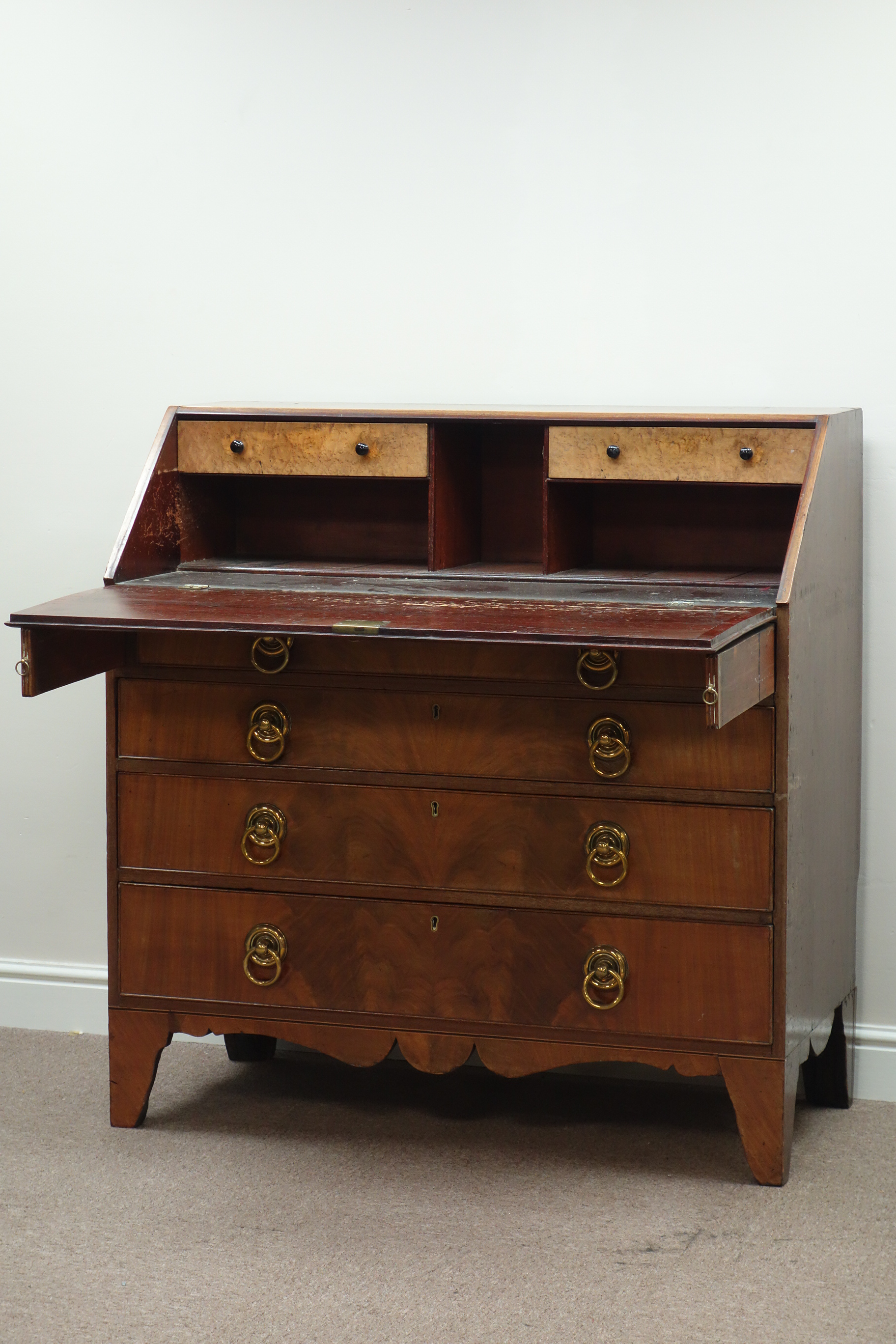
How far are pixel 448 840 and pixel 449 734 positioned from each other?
183 millimetres

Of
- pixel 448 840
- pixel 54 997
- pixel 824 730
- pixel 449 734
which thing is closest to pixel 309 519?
pixel 449 734

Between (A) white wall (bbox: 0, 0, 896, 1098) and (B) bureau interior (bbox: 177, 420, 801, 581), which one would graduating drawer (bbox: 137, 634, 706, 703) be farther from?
(A) white wall (bbox: 0, 0, 896, 1098)

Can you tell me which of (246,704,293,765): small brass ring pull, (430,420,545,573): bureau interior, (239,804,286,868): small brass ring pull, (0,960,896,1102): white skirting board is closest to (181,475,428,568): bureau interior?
(430,420,545,573): bureau interior

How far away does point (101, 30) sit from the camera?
3.23 meters

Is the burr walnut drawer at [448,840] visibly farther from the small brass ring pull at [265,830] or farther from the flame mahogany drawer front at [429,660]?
Answer: the flame mahogany drawer front at [429,660]

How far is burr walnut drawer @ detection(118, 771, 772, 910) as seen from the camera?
2.50m

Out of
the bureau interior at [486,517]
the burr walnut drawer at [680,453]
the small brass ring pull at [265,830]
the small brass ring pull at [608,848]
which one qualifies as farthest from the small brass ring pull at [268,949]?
the burr walnut drawer at [680,453]

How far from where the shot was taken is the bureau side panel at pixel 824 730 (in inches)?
97.8

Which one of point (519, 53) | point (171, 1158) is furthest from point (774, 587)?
point (171, 1158)

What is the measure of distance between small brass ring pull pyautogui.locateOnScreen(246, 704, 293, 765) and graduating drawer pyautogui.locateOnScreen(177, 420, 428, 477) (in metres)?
0.46

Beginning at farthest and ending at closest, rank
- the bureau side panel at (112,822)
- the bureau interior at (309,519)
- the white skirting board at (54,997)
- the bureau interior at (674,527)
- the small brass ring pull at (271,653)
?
1. the white skirting board at (54,997)
2. the bureau interior at (309,519)
3. the bureau interior at (674,527)
4. the bureau side panel at (112,822)
5. the small brass ring pull at (271,653)

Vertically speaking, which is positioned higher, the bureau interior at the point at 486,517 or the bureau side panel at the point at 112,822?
the bureau interior at the point at 486,517

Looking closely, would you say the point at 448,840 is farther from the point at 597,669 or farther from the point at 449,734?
the point at 597,669

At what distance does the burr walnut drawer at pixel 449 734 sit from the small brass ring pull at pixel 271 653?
45 mm
